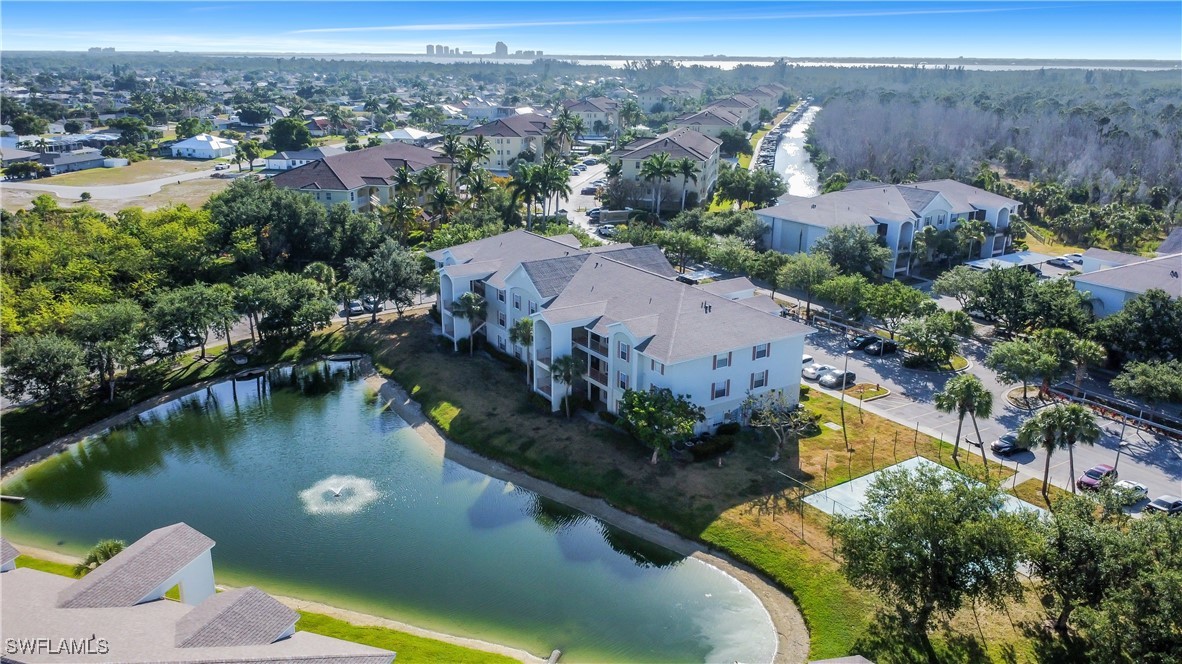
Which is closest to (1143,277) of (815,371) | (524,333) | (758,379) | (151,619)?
(815,371)

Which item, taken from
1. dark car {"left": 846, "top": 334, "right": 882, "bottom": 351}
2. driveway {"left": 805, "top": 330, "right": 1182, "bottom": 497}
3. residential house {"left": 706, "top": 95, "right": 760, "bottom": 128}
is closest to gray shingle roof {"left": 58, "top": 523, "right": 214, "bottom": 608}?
driveway {"left": 805, "top": 330, "right": 1182, "bottom": 497}

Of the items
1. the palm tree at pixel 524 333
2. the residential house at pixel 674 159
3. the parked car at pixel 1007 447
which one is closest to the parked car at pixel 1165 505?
the parked car at pixel 1007 447

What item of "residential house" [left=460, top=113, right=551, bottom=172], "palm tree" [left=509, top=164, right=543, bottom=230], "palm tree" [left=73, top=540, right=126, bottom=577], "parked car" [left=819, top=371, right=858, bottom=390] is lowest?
"palm tree" [left=73, top=540, right=126, bottom=577]

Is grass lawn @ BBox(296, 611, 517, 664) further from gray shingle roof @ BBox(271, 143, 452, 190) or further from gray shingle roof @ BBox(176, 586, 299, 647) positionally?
gray shingle roof @ BBox(271, 143, 452, 190)

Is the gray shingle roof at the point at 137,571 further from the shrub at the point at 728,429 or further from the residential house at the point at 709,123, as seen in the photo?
the residential house at the point at 709,123

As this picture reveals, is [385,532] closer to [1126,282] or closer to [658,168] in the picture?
[1126,282]

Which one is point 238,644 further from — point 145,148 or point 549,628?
point 145,148
